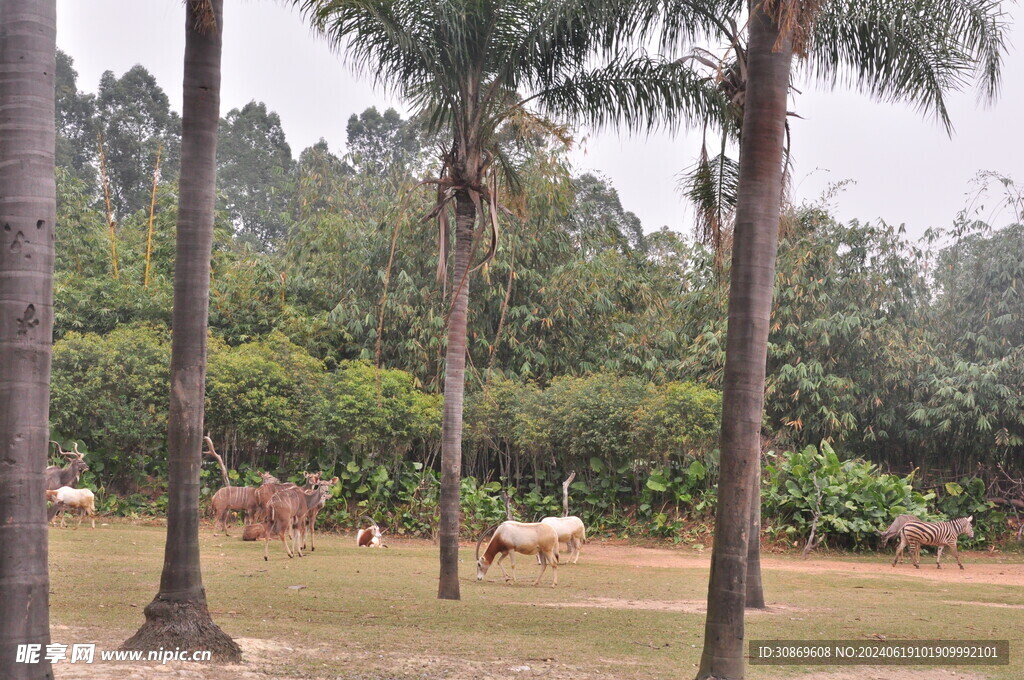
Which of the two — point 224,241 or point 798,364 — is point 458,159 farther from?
point 224,241

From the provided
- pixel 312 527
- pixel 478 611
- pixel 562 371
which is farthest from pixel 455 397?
pixel 562 371

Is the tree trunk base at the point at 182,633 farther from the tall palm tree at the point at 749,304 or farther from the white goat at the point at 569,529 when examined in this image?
the white goat at the point at 569,529

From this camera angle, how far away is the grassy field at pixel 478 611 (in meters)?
7.86

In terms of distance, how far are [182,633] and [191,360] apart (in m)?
2.04

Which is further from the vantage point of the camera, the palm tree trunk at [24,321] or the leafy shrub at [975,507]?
the leafy shrub at [975,507]

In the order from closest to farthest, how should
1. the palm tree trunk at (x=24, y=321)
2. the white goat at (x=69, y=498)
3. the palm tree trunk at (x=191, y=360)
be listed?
the palm tree trunk at (x=24, y=321), the palm tree trunk at (x=191, y=360), the white goat at (x=69, y=498)

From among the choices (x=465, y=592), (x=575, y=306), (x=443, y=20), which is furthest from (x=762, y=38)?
(x=575, y=306)

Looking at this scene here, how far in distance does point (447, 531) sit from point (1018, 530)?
1829cm

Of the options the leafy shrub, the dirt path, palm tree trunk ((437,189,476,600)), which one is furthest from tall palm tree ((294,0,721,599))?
the leafy shrub

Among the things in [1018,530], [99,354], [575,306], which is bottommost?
[1018,530]

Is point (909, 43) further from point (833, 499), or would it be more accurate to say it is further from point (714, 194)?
point (833, 499)

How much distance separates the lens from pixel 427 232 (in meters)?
25.8

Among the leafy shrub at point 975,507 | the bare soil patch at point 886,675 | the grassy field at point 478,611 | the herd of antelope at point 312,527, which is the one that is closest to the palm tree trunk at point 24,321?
the grassy field at point 478,611

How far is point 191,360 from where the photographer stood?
782 cm
